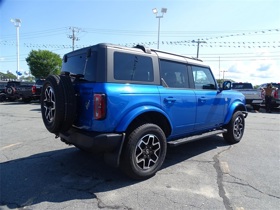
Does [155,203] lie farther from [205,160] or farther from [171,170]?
[205,160]

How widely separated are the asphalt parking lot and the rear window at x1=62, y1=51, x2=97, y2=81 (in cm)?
166

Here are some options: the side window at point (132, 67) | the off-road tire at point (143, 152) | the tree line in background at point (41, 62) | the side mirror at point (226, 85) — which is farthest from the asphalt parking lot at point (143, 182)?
the tree line in background at point (41, 62)

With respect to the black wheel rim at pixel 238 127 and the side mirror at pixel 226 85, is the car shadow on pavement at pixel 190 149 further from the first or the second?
the side mirror at pixel 226 85

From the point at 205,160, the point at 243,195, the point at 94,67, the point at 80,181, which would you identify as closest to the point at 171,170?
the point at 205,160

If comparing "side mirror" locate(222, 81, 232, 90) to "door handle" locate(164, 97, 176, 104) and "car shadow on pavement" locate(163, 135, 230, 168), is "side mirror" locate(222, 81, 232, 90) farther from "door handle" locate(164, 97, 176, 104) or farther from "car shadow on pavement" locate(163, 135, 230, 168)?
"door handle" locate(164, 97, 176, 104)

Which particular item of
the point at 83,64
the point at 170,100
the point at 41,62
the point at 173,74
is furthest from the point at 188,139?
the point at 41,62

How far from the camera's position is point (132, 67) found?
3.83 metres

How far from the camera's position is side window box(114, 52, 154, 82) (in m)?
3.61

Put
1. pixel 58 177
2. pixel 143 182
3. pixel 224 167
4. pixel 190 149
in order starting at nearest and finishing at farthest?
1. pixel 143 182
2. pixel 58 177
3. pixel 224 167
4. pixel 190 149

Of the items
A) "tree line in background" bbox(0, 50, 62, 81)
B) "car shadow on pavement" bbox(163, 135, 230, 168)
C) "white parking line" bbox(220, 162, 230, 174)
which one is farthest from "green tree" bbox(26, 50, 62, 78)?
"white parking line" bbox(220, 162, 230, 174)

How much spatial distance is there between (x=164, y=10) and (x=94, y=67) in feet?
74.3

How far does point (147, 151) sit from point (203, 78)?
92.5 inches

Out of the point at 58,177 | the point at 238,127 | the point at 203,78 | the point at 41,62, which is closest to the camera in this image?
the point at 58,177

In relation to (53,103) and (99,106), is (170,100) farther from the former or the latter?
(53,103)
